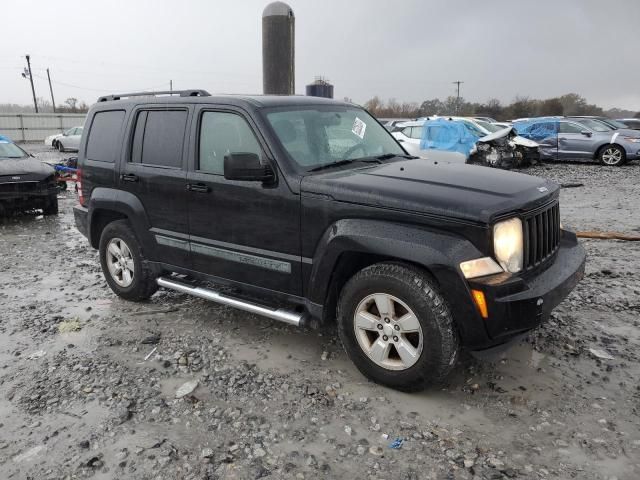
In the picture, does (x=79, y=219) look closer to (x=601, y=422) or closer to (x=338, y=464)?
(x=338, y=464)

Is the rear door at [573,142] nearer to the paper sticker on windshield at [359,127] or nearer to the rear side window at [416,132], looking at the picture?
the rear side window at [416,132]

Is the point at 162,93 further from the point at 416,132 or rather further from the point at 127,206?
the point at 416,132

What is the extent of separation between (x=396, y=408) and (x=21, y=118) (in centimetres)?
4415

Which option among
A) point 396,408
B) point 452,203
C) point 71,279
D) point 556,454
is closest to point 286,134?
point 452,203

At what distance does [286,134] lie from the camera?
13.3 ft

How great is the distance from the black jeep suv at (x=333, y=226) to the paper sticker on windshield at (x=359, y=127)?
0.07 ft

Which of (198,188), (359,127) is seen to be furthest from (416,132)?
(198,188)

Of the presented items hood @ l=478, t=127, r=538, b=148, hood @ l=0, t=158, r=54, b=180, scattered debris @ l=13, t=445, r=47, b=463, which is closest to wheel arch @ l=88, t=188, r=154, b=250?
scattered debris @ l=13, t=445, r=47, b=463

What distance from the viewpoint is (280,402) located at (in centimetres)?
350

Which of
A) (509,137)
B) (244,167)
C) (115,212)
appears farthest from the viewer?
(509,137)

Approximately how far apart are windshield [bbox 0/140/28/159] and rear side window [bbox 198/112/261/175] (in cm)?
767

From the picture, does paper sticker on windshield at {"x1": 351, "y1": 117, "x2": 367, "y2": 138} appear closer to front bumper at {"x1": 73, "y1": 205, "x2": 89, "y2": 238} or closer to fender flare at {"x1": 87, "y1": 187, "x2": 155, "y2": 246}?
fender flare at {"x1": 87, "y1": 187, "x2": 155, "y2": 246}

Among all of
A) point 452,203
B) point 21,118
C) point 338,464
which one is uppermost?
point 21,118

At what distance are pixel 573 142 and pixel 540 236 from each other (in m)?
16.0
